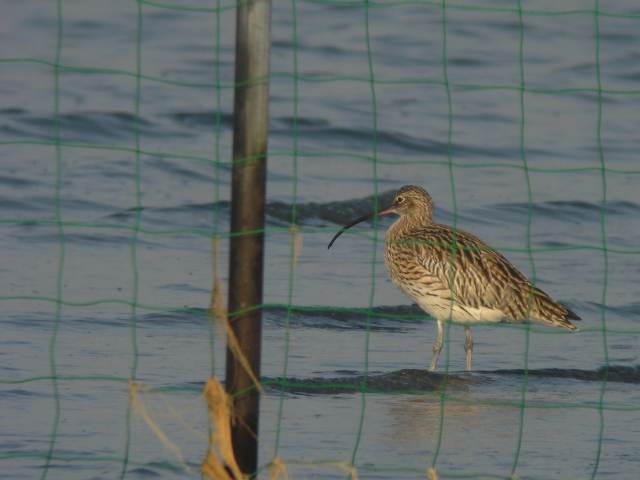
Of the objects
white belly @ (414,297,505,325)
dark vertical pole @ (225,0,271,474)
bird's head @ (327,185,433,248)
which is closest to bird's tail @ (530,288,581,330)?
white belly @ (414,297,505,325)

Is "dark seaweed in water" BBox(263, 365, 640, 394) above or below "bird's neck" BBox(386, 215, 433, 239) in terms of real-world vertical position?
below

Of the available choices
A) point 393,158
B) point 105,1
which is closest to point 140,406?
point 393,158

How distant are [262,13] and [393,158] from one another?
12.2 meters

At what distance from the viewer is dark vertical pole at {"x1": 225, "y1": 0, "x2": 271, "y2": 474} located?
19.7 feet

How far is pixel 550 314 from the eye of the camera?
10.6m

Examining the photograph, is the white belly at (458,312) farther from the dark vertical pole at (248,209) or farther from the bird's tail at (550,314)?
the dark vertical pole at (248,209)

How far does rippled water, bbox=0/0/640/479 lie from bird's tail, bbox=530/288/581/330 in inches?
13.1

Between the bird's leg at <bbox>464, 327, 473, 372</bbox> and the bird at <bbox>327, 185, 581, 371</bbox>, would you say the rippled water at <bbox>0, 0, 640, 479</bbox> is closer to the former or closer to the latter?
the bird's leg at <bbox>464, 327, 473, 372</bbox>

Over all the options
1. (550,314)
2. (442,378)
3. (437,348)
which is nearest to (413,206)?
(437,348)

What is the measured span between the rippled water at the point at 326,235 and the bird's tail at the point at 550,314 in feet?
1.09

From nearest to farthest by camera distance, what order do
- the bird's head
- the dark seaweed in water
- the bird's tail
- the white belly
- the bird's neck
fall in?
1. the dark seaweed in water
2. the bird's tail
3. the white belly
4. the bird's neck
5. the bird's head

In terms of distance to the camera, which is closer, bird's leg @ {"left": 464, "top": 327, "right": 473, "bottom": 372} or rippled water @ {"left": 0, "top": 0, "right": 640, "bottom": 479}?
rippled water @ {"left": 0, "top": 0, "right": 640, "bottom": 479}

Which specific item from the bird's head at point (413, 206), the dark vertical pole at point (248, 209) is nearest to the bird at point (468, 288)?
the bird's head at point (413, 206)

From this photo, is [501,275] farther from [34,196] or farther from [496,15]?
[496,15]
